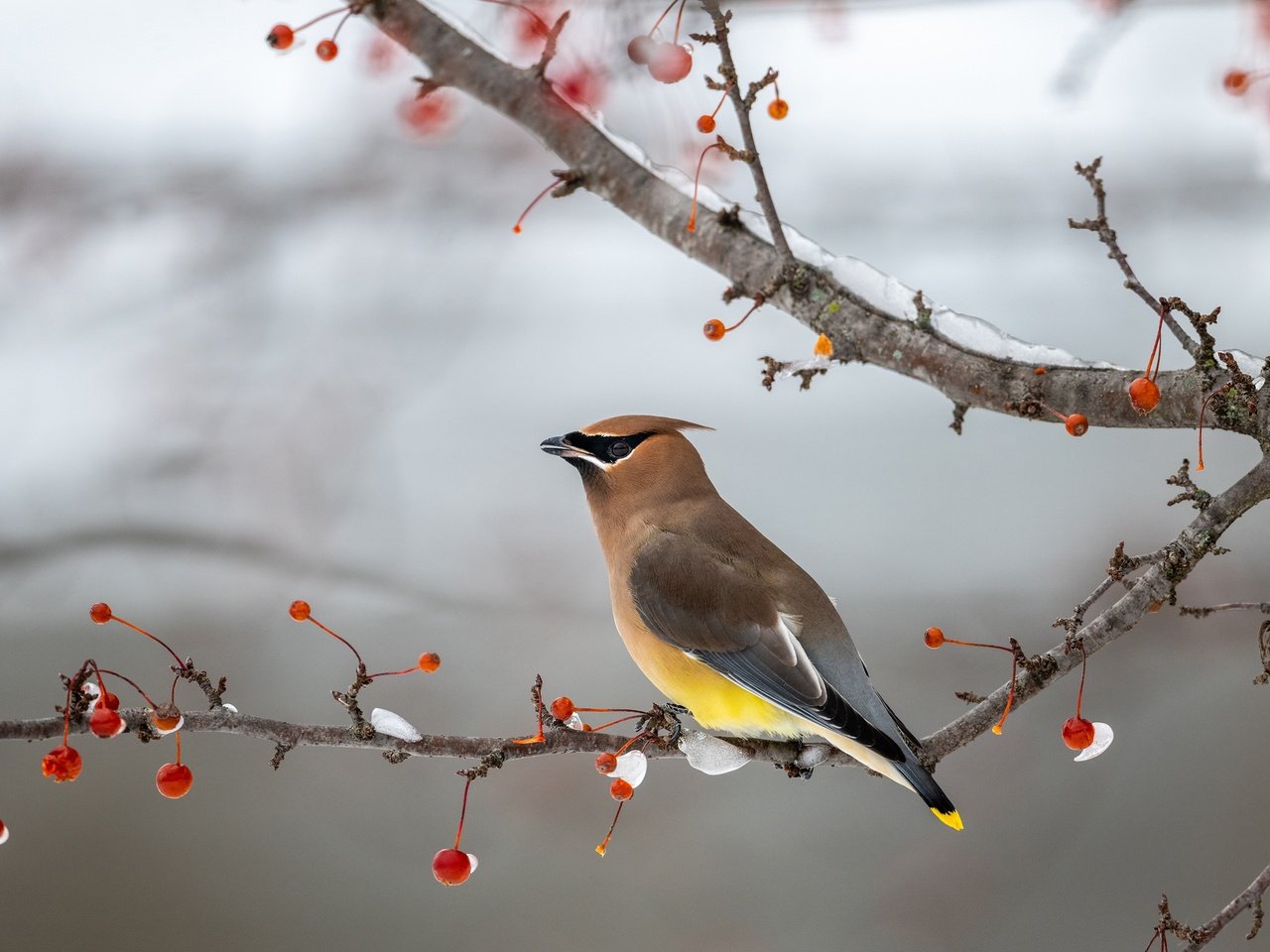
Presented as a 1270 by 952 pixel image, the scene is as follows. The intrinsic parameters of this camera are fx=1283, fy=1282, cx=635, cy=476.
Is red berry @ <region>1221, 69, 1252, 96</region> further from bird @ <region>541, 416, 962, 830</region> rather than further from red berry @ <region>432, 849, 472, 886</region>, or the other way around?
red berry @ <region>432, 849, 472, 886</region>

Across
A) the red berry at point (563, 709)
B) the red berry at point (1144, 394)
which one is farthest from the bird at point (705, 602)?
the red berry at point (1144, 394)

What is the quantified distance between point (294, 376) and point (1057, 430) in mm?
2525

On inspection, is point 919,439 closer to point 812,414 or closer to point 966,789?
point 812,414

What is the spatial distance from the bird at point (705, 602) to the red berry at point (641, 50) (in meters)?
0.52

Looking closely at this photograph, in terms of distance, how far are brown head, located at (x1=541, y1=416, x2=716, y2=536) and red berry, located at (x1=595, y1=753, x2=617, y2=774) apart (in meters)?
0.51

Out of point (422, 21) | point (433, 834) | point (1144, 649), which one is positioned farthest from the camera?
point (433, 834)

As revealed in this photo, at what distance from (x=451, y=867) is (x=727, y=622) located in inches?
21.9

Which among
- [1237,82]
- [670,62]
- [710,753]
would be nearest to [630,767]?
[710,753]

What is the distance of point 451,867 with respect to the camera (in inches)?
64.9

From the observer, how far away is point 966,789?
375 centimetres

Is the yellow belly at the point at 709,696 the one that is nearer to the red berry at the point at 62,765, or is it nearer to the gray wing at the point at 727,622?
the gray wing at the point at 727,622

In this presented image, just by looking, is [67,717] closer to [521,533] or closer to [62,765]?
[62,765]

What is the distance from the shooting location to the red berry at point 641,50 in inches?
66.6

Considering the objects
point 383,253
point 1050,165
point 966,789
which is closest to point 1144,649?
point 966,789
